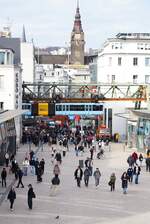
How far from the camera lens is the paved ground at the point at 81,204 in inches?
900

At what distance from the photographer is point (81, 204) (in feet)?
84.7

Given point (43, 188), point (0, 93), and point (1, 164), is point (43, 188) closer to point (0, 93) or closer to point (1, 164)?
point (1, 164)

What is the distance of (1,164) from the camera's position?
37031mm

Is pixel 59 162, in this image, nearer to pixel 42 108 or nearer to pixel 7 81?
pixel 7 81

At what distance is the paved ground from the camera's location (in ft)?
75.0

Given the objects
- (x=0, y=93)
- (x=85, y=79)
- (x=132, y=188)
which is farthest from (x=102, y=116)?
(x=85, y=79)

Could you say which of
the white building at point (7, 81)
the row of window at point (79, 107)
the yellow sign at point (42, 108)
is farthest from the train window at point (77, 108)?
the white building at point (7, 81)

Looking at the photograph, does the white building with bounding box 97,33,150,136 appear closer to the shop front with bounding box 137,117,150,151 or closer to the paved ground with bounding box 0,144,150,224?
the shop front with bounding box 137,117,150,151

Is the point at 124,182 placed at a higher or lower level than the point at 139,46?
lower

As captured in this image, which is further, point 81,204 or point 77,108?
point 77,108

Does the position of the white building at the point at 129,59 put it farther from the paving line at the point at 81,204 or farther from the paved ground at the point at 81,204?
the paving line at the point at 81,204

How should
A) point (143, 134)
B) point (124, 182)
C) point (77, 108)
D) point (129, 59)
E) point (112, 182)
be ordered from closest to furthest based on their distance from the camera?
point (124, 182)
point (112, 182)
point (143, 134)
point (77, 108)
point (129, 59)

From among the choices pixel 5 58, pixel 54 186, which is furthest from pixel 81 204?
pixel 5 58

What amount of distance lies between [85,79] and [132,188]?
122 metres
